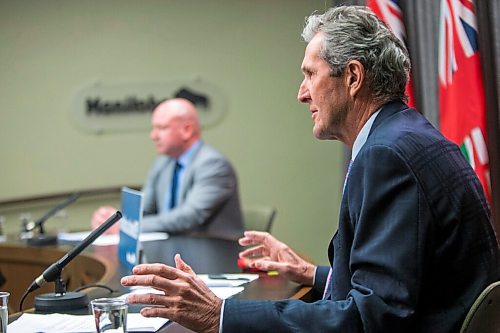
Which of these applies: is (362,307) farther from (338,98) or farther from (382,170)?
(338,98)

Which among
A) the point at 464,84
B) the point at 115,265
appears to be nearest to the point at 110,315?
the point at 464,84

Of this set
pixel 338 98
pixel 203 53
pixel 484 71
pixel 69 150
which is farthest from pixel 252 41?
pixel 338 98

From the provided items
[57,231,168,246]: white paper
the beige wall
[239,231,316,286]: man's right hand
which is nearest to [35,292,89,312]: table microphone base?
[239,231,316,286]: man's right hand


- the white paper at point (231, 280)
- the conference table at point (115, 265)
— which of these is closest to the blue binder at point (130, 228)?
the conference table at point (115, 265)

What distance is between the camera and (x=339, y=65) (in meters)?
1.76

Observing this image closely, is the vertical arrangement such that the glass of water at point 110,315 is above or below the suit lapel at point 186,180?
above

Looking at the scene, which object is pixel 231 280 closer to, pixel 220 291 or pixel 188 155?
pixel 220 291

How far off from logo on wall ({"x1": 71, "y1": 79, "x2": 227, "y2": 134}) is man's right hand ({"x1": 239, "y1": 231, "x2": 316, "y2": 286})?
396 cm

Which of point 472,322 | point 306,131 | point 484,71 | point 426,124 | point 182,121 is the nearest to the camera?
point 472,322

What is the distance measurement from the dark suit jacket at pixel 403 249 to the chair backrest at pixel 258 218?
9.50 feet

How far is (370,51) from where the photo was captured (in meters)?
1.74

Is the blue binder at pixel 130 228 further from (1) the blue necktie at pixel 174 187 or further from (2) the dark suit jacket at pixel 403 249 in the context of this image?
(1) the blue necktie at pixel 174 187

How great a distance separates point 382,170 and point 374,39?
328mm

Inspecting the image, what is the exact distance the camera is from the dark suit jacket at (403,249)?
1.52 metres
